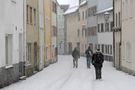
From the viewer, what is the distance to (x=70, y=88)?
76.0 feet

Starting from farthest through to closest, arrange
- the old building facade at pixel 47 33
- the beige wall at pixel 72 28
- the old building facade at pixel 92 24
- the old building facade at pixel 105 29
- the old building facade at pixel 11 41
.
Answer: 1. the beige wall at pixel 72 28
2. the old building facade at pixel 92 24
3. the old building facade at pixel 105 29
4. the old building facade at pixel 47 33
5. the old building facade at pixel 11 41

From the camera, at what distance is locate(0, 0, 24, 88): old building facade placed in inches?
938

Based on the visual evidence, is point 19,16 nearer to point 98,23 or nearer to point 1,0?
point 1,0

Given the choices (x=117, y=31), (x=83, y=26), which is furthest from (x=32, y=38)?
(x=83, y=26)

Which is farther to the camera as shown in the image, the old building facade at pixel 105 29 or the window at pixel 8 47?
the old building facade at pixel 105 29

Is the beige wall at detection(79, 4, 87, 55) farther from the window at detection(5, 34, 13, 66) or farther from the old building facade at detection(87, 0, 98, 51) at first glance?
the window at detection(5, 34, 13, 66)

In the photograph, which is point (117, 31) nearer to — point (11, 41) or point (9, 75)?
point (11, 41)

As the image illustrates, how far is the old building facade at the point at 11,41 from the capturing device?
23812mm

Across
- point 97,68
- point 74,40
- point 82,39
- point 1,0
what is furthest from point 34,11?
point 74,40

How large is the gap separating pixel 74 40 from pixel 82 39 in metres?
9.53

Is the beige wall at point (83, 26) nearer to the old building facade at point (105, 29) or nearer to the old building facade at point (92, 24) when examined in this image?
the old building facade at point (92, 24)

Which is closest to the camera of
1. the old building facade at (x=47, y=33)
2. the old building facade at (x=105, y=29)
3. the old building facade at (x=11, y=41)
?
the old building facade at (x=11, y=41)

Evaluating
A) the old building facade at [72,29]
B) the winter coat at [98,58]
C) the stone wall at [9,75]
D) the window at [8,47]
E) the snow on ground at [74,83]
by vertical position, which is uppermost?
the old building facade at [72,29]

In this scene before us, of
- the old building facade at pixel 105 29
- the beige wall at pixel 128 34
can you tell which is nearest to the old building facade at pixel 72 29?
the old building facade at pixel 105 29
